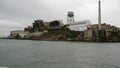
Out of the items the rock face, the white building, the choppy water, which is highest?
the white building

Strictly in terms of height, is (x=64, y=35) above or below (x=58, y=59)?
above

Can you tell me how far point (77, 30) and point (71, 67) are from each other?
147 meters

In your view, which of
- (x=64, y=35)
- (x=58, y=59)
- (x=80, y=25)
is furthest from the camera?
(x=64, y=35)

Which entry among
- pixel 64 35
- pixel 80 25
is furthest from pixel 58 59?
pixel 64 35

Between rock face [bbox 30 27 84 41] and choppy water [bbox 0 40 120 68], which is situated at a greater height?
rock face [bbox 30 27 84 41]

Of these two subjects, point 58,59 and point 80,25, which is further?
point 80,25

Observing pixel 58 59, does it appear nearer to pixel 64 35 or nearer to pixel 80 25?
pixel 80 25

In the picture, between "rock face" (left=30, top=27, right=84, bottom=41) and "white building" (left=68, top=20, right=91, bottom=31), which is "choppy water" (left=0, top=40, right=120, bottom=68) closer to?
"rock face" (left=30, top=27, right=84, bottom=41)

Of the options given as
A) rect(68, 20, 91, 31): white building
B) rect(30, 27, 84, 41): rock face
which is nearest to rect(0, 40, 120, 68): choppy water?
rect(30, 27, 84, 41): rock face

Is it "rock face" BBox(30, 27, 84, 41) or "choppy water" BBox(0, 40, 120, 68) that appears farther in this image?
"rock face" BBox(30, 27, 84, 41)

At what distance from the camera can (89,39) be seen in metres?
154

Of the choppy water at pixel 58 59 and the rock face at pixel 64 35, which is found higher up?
the rock face at pixel 64 35

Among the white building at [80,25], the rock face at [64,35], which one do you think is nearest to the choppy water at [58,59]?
the rock face at [64,35]

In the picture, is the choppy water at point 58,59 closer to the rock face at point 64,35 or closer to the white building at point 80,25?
the rock face at point 64,35
